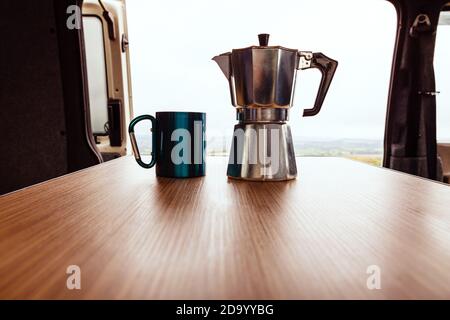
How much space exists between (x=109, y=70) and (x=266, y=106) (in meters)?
1.59

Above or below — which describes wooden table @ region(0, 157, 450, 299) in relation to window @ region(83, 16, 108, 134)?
below

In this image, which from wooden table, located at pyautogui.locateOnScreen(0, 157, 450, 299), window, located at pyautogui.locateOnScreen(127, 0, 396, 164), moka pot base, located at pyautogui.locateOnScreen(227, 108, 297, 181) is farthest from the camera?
window, located at pyautogui.locateOnScreen(127, 0, 396, 164)

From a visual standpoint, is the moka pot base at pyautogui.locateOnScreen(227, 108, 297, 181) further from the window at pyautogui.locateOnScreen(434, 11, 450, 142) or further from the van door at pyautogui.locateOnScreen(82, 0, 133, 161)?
the window at pyautogui.locateOnScreen(434, 11, 450, 142)

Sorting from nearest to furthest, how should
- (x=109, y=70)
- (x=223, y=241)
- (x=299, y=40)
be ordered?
(x=223, y=241) < (x=299, y=40) < (x=109, y=70)

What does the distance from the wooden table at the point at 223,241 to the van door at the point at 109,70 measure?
156 centimetres

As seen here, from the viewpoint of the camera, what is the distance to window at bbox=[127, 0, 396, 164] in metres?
1.93

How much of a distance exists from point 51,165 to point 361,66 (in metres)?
1.64

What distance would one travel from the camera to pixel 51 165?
5.39 feet

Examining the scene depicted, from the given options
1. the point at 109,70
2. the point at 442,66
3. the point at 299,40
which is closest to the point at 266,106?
the point at 299,40

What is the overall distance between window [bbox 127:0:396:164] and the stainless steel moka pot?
1.15 meters

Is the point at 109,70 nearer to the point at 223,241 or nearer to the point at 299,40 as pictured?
the point at 299,40

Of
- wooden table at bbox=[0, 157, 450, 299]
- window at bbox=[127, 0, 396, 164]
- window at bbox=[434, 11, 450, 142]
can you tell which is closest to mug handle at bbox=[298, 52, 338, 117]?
wooden table at bbox=[0, 157, 450, 299]

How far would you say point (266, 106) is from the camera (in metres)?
0.69

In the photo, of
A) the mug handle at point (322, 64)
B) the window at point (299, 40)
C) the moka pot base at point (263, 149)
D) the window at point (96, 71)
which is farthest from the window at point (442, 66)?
the window at point (96, 71)
